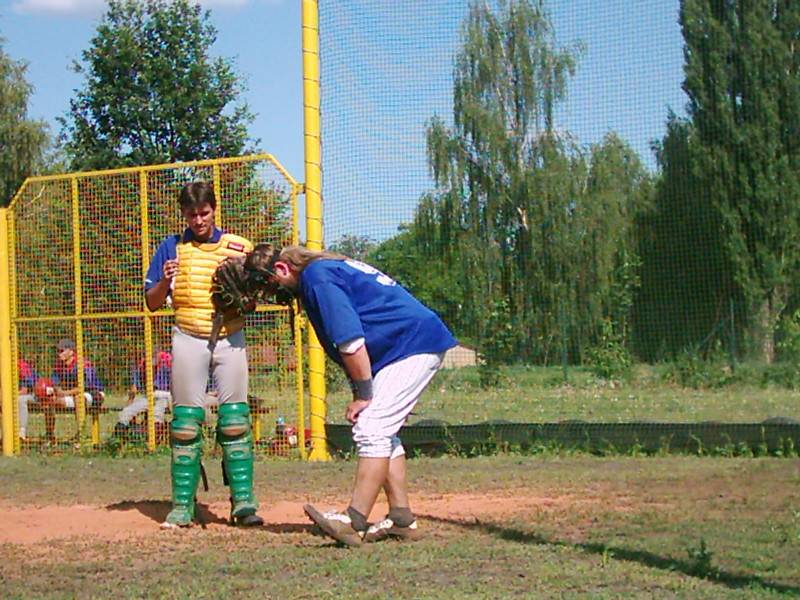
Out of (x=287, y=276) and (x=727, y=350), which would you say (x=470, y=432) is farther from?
(x=287, y=276)

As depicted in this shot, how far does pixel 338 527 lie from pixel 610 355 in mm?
5330

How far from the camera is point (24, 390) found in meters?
12.5

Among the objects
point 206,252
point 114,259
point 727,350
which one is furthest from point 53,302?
point 727,350

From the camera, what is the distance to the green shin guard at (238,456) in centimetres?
727

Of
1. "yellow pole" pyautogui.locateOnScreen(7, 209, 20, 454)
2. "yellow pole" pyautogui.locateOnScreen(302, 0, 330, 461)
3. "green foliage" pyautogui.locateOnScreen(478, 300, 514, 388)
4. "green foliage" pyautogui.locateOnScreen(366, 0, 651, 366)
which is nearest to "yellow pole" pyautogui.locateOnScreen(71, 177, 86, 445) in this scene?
"yellow pole" pyautogui.locateOnScreen(7, 209, 20, 454)

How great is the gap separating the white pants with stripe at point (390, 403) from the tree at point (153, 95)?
78.9 feet

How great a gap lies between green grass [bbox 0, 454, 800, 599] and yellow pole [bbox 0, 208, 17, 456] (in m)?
3.20

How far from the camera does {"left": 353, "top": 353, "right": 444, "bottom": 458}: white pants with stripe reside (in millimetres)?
6195

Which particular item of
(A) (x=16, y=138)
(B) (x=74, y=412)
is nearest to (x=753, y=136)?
(B) (x=74, y=412)

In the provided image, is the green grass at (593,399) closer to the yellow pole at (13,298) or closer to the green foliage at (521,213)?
the green foliage at (521,213)

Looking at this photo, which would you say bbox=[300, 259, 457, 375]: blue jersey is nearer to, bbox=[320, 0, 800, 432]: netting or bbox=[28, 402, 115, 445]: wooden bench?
bbox=[320, 0, 800, 432]: netting

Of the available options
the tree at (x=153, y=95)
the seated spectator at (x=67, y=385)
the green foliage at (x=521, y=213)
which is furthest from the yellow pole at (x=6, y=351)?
the tree at (x=153, y=95)

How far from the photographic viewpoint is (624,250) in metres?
10.8

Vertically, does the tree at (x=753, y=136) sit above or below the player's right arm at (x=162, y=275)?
above
